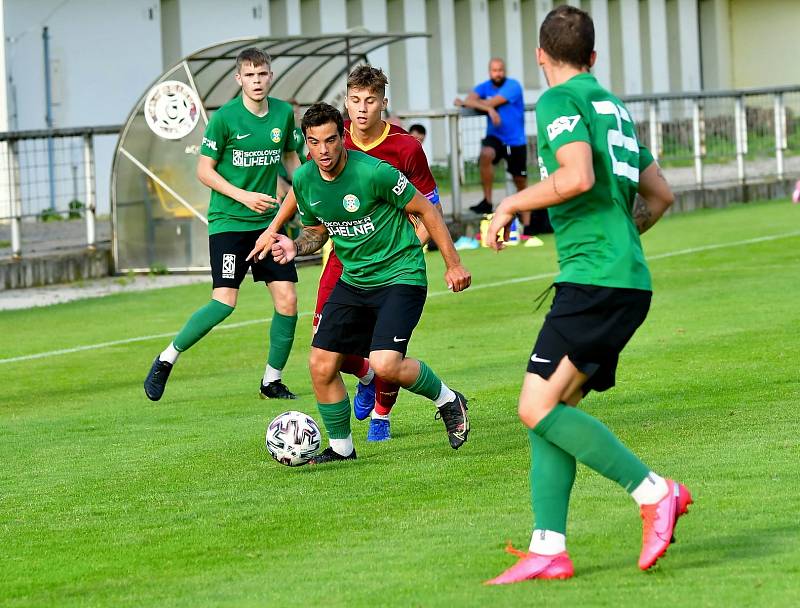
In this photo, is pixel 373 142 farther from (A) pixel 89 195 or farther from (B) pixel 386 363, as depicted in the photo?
(A) pixel 89 195

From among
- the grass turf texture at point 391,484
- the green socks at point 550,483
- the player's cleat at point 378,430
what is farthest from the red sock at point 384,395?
the green socks at point 550,483

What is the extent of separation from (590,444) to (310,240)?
10.5 feet

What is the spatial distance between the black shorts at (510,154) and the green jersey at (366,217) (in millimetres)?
15628

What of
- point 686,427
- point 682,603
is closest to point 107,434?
point 686,427

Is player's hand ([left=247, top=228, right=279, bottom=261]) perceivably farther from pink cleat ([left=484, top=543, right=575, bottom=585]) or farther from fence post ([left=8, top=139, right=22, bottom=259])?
fence post ([left=8, top=139, right=22, bottom=259])

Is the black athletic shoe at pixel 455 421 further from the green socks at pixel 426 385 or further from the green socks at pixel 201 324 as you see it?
the green socks at pixel 201 324

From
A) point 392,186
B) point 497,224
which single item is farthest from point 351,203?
point 497,224

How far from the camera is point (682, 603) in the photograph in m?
5.37

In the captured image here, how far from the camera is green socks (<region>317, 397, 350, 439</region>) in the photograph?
8.30m

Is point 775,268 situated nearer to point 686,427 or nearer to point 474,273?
point 474,273

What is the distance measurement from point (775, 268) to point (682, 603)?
12.1 meters

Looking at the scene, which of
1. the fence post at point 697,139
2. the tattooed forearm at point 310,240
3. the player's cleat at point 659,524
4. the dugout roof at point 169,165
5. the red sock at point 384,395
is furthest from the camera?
the fence post at point 697,139

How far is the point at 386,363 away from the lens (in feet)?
26.6

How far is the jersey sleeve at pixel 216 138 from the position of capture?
10836 millimetres
